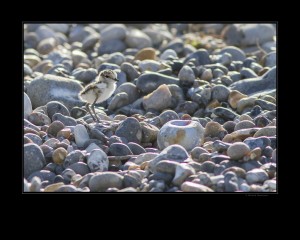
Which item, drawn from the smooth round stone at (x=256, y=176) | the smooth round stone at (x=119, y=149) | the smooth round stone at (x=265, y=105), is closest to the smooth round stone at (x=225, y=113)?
the smooth round stone at (x=265, y=105)

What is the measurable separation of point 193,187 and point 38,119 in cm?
269

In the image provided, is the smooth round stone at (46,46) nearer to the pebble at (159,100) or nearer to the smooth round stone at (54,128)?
the pebble at (159,100)

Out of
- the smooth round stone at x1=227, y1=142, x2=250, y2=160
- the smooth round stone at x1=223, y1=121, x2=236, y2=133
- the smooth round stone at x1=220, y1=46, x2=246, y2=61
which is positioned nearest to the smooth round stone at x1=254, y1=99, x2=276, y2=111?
the smooth round stone at x1=223, y1=121, x2=236, y2=133

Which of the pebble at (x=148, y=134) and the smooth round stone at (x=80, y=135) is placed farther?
the pebble at (x=148, y=134)

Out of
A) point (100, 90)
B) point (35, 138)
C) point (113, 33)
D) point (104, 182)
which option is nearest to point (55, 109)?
point (100, 90)

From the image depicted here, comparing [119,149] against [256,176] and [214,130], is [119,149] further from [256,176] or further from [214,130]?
[256,176]

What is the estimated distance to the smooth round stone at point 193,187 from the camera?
5086 millimetres

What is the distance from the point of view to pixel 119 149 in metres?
6.25

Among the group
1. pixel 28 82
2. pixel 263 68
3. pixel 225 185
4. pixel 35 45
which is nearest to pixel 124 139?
pixel 225 185

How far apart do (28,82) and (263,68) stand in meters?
3.01

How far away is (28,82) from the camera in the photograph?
8.59 metres

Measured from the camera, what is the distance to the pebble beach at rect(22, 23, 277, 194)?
5480 millimetres

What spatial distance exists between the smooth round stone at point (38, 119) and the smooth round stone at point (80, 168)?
1.40 meters

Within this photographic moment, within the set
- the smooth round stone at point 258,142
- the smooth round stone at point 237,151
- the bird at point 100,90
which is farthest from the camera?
the bird at point 100,90
